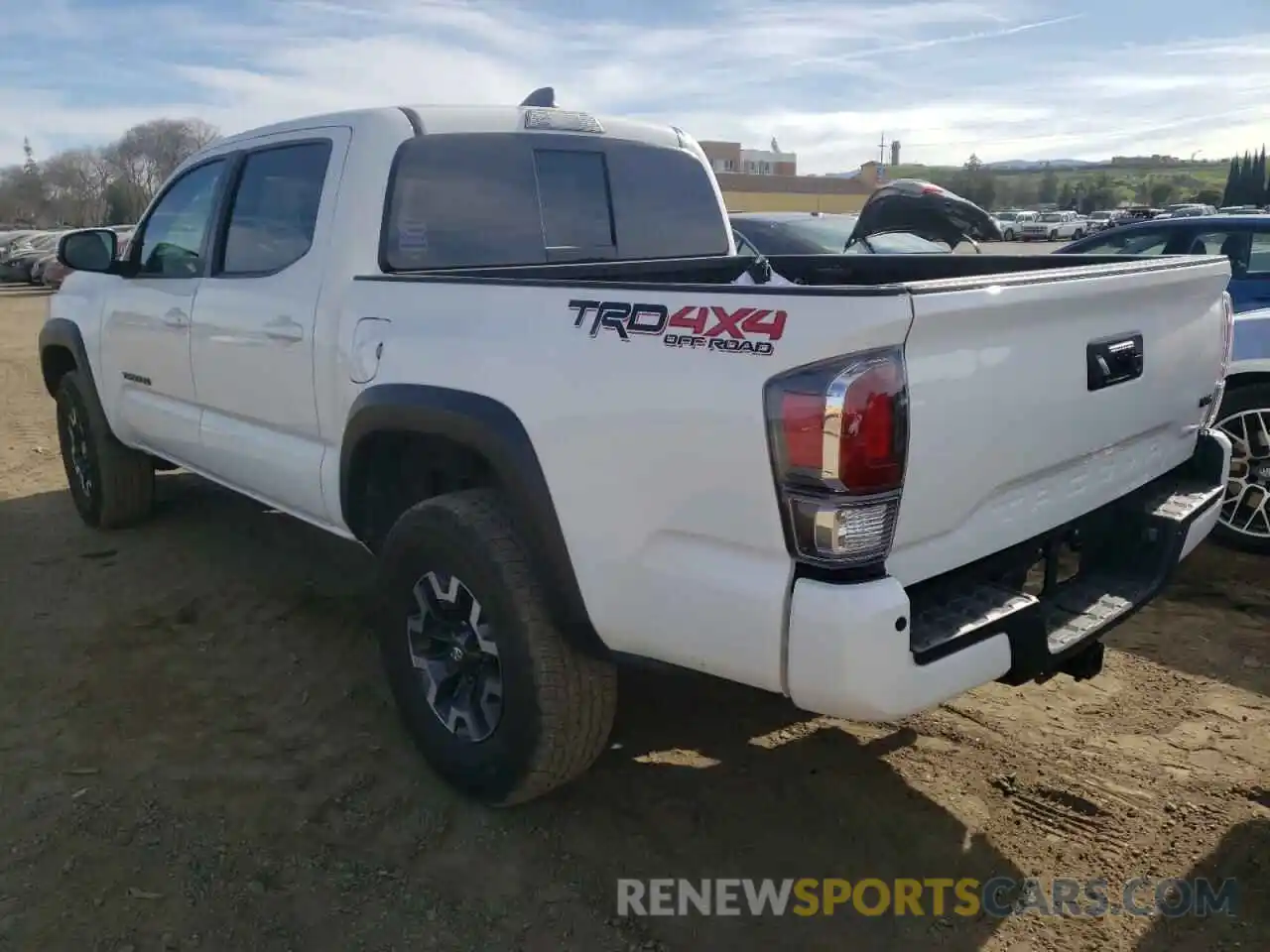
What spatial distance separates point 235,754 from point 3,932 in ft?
2.93

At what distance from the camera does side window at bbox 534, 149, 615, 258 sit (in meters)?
3.91

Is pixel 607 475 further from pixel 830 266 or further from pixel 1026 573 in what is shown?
pixel 830 266

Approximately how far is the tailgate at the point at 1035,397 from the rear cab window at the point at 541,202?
1954 mm

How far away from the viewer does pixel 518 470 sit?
267cm

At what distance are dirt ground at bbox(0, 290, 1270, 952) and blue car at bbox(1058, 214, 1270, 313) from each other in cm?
306

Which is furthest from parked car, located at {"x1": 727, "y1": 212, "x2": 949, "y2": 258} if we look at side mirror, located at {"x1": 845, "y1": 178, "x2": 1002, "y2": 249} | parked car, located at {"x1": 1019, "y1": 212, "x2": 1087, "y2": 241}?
parked car, located at {"x1": 1019, "y1": 212, "x2": 1087, "y2": 241}

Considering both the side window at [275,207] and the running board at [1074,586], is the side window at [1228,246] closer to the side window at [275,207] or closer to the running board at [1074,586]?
the running board at [1074,586]

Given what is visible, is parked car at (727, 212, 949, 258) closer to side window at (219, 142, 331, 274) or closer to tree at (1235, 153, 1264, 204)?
side window at (219, 142, 331, 274)

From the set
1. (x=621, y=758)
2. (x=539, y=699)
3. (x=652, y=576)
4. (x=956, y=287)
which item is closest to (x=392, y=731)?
(x=621, y=758)

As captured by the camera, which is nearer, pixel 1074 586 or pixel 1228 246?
pixel 1074 586

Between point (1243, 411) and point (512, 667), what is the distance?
3.91m

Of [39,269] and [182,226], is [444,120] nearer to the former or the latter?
[182,226]

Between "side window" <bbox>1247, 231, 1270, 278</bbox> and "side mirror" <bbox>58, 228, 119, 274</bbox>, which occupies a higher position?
"side mirror" <bbox>58, 228, 119, 274</bbox>

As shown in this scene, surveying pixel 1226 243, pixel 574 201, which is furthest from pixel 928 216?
pixel 574 201
